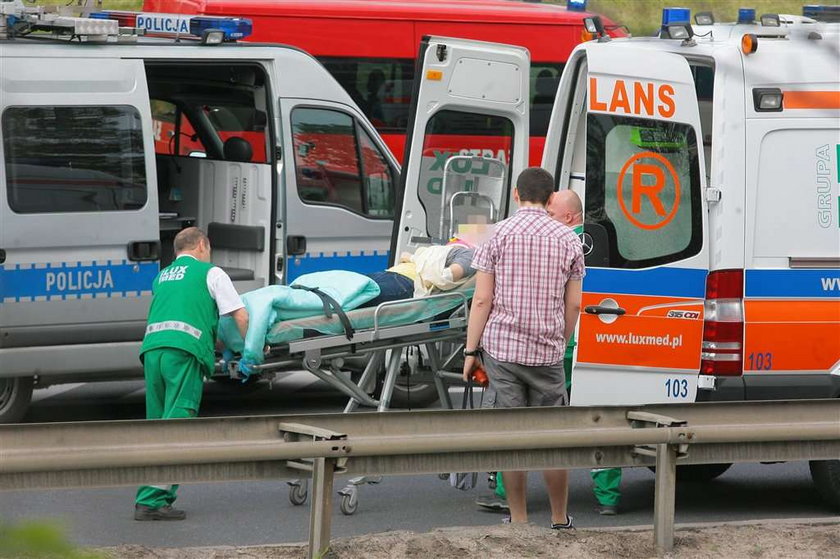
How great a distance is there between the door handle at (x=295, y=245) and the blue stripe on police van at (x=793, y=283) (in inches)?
148

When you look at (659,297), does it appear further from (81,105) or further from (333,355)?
(81,105)

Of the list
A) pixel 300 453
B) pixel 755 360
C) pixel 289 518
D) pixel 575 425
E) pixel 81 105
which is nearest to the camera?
pixel 300 453

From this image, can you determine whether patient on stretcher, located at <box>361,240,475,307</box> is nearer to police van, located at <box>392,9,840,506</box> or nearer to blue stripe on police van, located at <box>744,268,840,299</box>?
police van, located at <box>392,9,840,506</box>

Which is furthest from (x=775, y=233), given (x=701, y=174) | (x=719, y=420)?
(x=719, y=420)

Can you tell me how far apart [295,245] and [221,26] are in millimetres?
1575

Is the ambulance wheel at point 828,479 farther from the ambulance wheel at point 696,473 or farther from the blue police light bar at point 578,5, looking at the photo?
the blue police light bar at point 578,5

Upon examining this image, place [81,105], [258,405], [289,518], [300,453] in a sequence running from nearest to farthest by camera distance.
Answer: [300,453]
[289,518]
[81,105]
[258,405]

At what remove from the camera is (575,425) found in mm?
5125

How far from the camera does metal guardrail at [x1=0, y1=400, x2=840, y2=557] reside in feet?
14.8

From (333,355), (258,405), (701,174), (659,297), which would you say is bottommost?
(258,405)

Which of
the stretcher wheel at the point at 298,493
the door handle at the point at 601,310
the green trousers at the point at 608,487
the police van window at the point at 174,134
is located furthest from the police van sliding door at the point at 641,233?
the police van window at the point at 174,134

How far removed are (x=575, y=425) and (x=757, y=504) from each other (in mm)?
2346

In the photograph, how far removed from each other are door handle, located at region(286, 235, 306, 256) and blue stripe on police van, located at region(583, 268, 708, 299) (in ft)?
10.8

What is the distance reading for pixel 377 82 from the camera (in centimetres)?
1495
